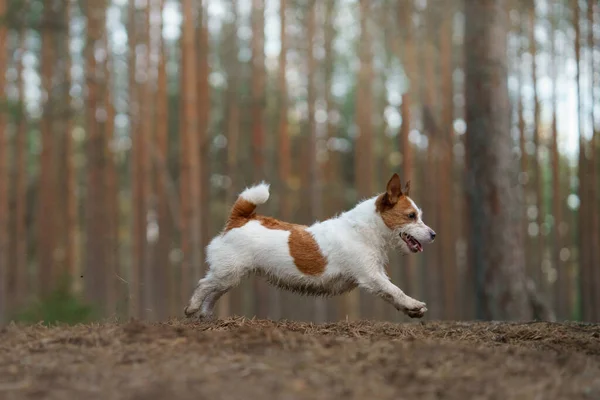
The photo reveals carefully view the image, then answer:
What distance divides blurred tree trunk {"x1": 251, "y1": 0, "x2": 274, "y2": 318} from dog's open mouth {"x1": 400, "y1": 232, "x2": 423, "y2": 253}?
11.5m

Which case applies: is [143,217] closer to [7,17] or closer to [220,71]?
[7,17]

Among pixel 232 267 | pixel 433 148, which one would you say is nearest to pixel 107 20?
pixel 433 148

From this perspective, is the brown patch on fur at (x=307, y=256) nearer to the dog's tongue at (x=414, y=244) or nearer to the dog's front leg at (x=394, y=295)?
the dog's front leg at (x=394, y=295)

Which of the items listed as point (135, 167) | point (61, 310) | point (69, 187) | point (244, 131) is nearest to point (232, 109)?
point (244, 131)

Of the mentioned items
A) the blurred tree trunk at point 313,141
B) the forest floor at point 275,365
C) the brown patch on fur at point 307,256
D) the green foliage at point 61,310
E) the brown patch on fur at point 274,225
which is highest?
the blurred tree trunk at point 313,141

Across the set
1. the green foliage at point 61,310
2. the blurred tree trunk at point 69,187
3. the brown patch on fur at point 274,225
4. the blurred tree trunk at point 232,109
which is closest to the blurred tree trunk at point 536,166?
the blurred tree trunk at point 232,109

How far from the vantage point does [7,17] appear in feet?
58.1

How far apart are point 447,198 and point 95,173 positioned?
10862 millimetres

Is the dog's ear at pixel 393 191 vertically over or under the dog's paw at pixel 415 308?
over

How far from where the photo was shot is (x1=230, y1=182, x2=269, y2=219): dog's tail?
7.04 metres

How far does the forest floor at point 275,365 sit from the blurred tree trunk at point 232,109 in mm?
16967

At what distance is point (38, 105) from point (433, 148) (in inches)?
493

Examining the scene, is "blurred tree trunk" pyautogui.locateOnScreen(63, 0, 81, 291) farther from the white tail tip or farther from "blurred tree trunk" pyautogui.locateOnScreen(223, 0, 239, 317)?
the white tail tip

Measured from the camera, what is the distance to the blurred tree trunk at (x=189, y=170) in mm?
15586
